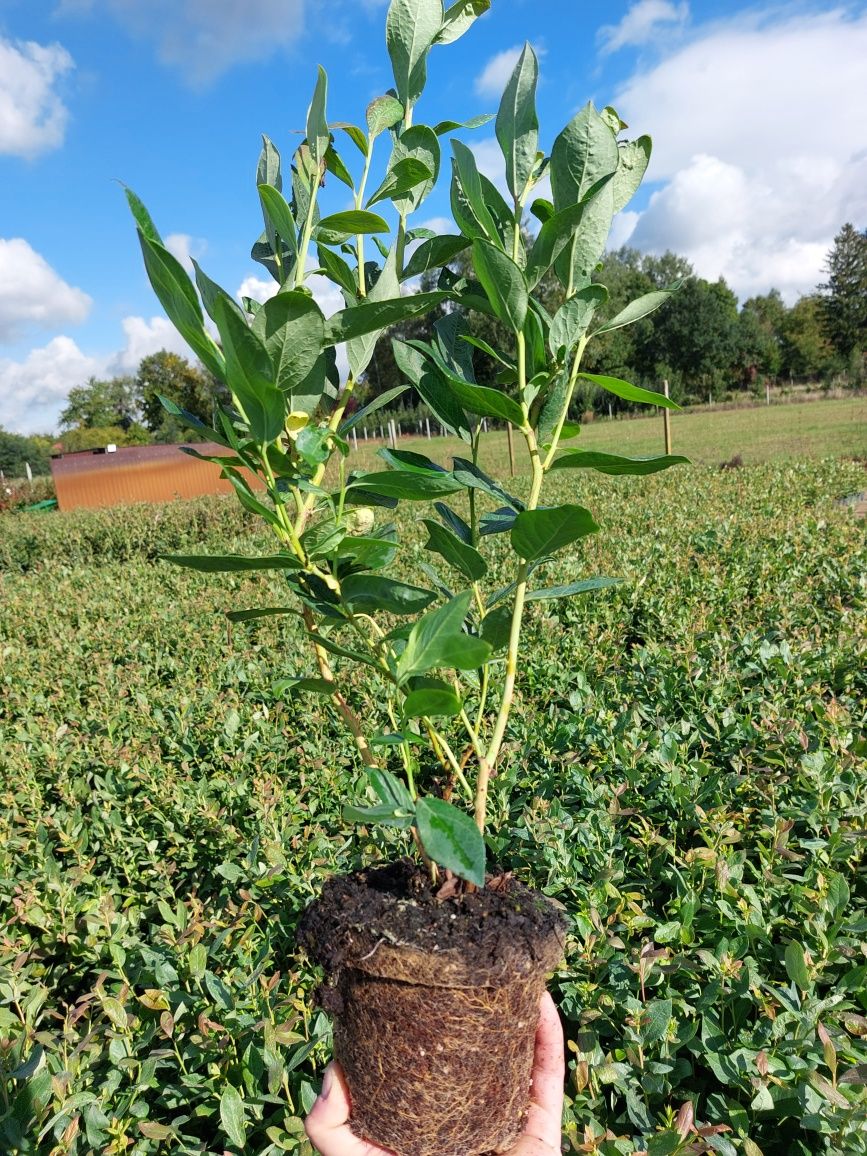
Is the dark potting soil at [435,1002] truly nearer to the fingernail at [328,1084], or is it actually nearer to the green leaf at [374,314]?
the fingernail at [328,1084]

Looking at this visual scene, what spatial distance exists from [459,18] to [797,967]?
168 cm

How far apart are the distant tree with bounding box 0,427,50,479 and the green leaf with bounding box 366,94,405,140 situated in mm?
48659

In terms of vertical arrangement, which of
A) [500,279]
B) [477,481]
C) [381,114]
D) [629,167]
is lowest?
[477,481]

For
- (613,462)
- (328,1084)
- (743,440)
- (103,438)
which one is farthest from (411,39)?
(103,438)

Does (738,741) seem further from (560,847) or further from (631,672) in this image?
(560,847)

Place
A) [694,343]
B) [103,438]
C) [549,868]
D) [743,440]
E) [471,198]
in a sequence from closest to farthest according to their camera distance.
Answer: [471,198], [549,868], [743,440], [103,438], [694,343]

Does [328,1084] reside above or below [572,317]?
below

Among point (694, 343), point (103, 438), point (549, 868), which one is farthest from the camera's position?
point (694, 343)

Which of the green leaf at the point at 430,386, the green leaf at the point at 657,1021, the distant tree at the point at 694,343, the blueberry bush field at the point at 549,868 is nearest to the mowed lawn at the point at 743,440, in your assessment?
the blueberry bush field at the point at 549,868

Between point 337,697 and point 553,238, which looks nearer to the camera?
point 553,238

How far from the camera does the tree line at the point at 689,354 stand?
4566 centimetres

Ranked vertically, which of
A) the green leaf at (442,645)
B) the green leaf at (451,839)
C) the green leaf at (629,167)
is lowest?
the green leaf at (451,839)

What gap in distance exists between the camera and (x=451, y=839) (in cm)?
78

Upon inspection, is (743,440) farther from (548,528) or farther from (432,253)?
(548,528)
